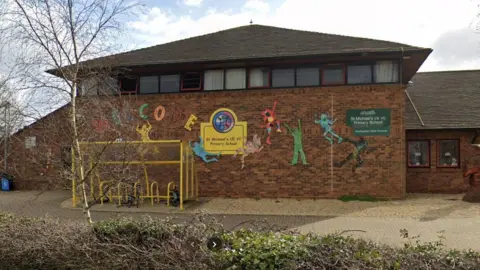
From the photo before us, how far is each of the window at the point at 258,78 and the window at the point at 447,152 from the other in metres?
7.50

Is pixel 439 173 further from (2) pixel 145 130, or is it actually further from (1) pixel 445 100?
(2) pixel 145 130

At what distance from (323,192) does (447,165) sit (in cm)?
593

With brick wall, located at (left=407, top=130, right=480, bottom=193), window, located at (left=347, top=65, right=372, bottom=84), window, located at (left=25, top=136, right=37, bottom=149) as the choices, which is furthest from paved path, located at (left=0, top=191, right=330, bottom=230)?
brick wall, located at (left=407, top=130, right=480, bottom=193)

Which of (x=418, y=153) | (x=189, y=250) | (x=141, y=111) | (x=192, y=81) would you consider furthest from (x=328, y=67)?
(x=189, y=250)

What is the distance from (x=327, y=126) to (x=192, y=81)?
A: 16.5 ft

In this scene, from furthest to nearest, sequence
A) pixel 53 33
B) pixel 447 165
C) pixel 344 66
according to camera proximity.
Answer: pixel 447 165
pixel 344 66
pixel 53 33

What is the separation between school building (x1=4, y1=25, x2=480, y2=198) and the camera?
13.1 m

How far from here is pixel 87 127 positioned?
21.7 ft

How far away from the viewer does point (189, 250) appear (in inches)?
185

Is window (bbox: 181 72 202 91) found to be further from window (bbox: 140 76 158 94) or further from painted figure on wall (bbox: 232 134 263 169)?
painted figure on wall (bbox: 232 134 263 169)

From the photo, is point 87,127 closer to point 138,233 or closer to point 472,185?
point 138,233

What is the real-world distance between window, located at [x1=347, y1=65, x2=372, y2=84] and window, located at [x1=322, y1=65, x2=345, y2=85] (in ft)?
0.74

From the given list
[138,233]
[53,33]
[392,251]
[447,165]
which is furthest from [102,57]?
[447,165]

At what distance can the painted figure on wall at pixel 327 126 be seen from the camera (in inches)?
526
